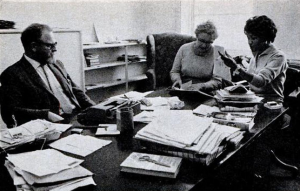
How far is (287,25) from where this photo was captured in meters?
3.69

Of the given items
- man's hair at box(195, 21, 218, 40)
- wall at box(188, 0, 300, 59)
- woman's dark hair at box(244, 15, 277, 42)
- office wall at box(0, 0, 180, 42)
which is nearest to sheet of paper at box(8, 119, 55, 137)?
woman's dark hair at box(244, 15, 277, 42)

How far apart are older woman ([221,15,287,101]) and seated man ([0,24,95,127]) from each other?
1.31 meters

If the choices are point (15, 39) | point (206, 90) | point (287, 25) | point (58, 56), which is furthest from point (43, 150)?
point (287, 25)

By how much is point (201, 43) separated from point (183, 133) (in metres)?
1.90

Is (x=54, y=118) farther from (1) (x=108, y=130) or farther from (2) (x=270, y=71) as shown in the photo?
(2) (x=270, y=71)

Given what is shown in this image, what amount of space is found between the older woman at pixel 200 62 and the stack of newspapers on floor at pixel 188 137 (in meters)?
1.45

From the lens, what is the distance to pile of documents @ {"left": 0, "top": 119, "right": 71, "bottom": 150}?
131 centimetres

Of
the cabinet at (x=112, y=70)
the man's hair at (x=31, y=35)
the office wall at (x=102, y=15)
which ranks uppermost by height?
the office wall at (x=102, y=15)

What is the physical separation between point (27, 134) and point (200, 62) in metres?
2.08

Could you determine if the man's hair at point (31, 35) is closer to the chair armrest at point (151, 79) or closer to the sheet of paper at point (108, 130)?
the sheet of paper at point (108, 130)

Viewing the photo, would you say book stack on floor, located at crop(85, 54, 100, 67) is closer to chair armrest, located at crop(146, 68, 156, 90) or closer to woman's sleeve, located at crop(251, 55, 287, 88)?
chair armrest, located at crop(146, 68, 156, 90)

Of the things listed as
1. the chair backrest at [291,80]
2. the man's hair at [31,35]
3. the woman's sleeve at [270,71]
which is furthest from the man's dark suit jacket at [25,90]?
the chair backrest at [291,80]

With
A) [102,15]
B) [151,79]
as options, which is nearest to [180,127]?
[151,79]

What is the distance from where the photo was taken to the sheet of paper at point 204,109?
71.4 inches
